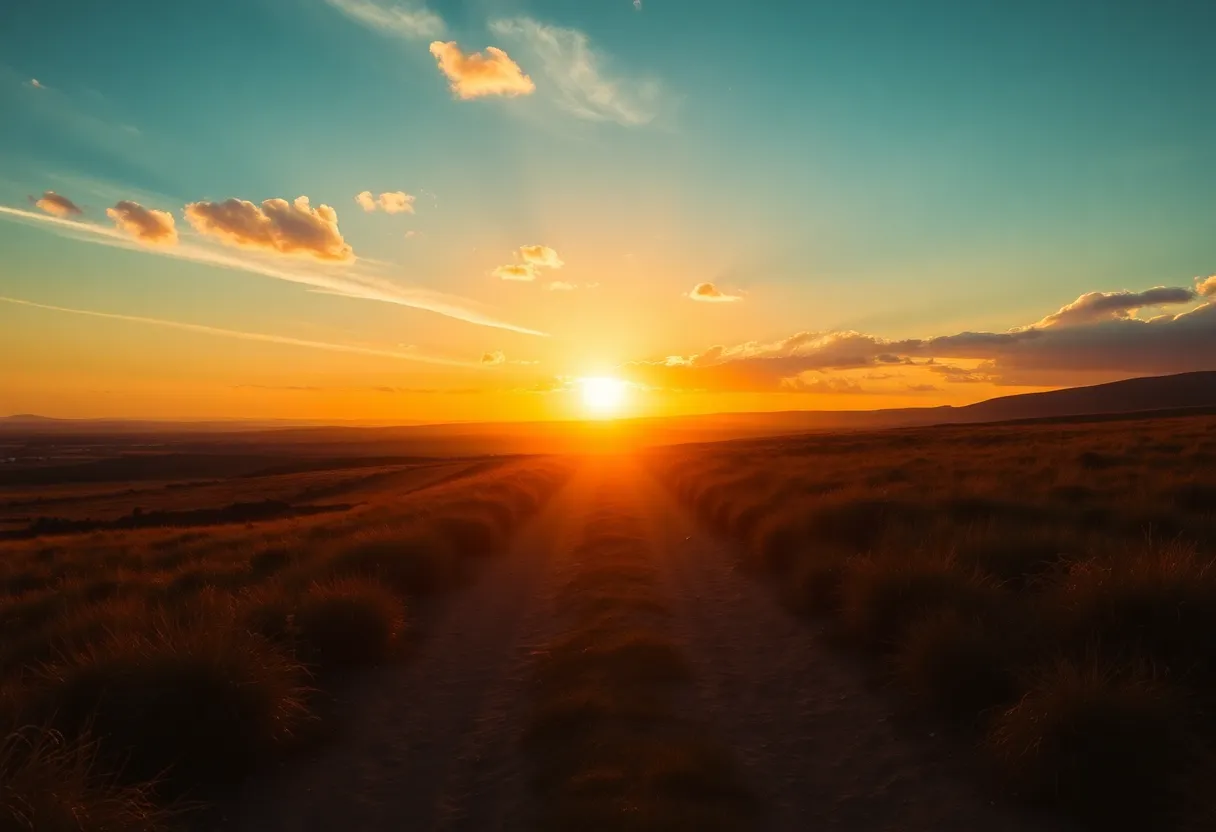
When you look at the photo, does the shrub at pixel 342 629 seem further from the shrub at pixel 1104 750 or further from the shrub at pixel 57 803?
the shrub at pixel 1104 750

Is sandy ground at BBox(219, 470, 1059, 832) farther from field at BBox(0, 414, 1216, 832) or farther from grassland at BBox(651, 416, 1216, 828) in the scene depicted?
grassland at BBox(651, 416, 1216, 828)

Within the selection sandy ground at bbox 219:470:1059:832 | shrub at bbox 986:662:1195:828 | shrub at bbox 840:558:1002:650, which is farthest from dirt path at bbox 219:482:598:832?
shrub at bbox 840:558:1002:650

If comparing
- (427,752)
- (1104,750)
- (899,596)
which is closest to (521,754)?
(427,752)

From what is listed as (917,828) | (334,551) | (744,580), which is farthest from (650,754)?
(334,551)

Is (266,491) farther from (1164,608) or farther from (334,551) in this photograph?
(1164,608)

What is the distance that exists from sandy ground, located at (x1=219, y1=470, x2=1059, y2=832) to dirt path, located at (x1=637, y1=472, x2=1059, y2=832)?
0.02m

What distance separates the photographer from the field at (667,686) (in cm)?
613

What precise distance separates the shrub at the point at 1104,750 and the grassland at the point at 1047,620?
12 mm

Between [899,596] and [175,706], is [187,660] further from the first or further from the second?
[899,596]

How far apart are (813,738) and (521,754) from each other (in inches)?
146

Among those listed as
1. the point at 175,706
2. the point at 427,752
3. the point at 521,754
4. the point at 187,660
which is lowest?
the point at 427,752

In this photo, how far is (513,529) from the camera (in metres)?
26.2

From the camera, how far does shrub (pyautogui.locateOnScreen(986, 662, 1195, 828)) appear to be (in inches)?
224

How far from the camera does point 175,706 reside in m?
7.21
